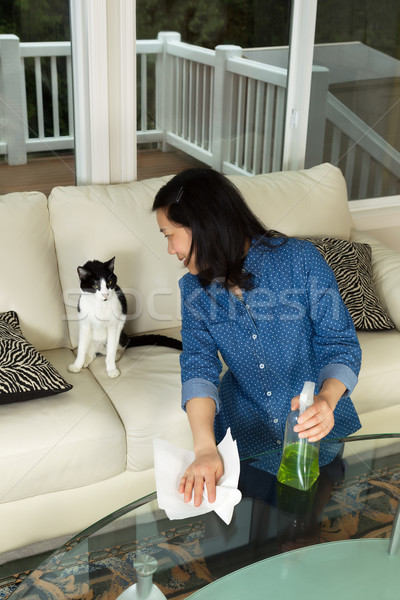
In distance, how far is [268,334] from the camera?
1.67m

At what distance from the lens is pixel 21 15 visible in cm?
251

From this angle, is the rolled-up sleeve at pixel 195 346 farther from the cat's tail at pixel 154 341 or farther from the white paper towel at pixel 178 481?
the cat's tail at pixel 154 341

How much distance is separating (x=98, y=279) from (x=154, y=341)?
35 centimetres

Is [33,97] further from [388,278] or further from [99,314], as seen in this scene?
[388,278]

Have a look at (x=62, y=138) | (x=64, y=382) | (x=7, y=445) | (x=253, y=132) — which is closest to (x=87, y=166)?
(x=62, y=138)

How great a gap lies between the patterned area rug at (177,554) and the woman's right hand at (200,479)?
0.05 metres

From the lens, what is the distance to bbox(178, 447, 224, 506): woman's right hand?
1.33m

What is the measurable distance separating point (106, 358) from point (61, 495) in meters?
0.47

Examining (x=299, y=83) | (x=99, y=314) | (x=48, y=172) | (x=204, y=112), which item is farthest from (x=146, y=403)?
(x=299, y=83)

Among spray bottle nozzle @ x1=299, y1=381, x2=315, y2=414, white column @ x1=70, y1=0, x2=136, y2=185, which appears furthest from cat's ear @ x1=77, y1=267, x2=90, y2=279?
spray bottle nozzle @ x1=299, y1=381, x2=315, y2=414

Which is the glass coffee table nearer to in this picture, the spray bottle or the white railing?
the spray bottle

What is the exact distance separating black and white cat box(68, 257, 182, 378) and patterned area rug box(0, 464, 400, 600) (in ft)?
3.01

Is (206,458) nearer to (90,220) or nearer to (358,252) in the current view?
(90,220)

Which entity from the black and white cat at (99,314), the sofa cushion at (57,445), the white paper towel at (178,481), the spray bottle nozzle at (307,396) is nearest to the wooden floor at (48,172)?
the black and white cat at (99,314)
